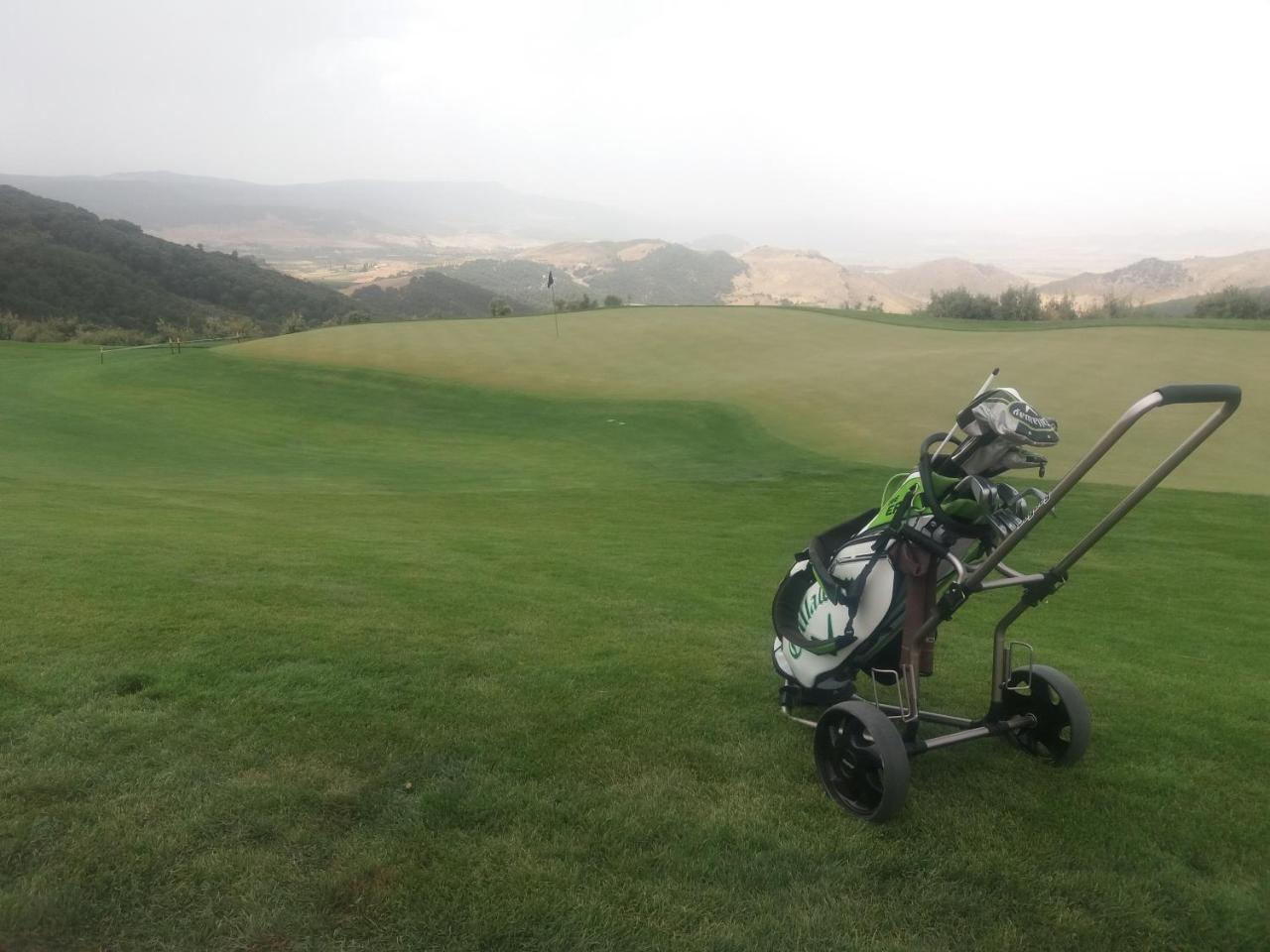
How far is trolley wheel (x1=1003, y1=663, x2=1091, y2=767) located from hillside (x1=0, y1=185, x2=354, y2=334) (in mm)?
74718

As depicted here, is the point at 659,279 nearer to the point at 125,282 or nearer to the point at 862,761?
the point at 125,282

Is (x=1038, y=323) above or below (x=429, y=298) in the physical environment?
below

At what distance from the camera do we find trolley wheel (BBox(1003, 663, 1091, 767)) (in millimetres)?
3893

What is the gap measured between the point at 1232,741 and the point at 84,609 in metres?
7.14

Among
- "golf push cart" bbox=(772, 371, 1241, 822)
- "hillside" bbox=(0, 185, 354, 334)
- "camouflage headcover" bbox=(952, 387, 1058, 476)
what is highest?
"hillside" bbox=(0, 185, 354, 334)

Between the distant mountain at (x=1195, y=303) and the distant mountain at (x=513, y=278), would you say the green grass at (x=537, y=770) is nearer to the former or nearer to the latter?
the distant mountain at (x=1195, y=303)

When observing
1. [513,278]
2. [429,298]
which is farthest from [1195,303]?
[513,278]

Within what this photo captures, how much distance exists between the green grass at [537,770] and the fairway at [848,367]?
1147 centimetres

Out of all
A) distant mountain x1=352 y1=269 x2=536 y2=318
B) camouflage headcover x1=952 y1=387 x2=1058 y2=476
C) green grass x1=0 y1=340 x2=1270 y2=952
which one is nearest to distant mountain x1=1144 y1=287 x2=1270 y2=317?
green grass x1=0 y1=340 x2=1270 y2=952

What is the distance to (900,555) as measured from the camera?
150 inches

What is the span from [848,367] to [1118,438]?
82.5 feet

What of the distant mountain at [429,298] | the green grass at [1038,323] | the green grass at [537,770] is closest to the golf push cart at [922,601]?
the green grass at [537,770]

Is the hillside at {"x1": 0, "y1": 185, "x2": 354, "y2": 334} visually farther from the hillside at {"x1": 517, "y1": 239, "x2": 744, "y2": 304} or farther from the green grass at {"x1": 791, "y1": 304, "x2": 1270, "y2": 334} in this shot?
the hillside at {"x1": 517, "y1": 239, "x2": 744, "y2": 304}

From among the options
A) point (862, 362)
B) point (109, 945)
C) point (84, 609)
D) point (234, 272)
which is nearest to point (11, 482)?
point (84, 609)
